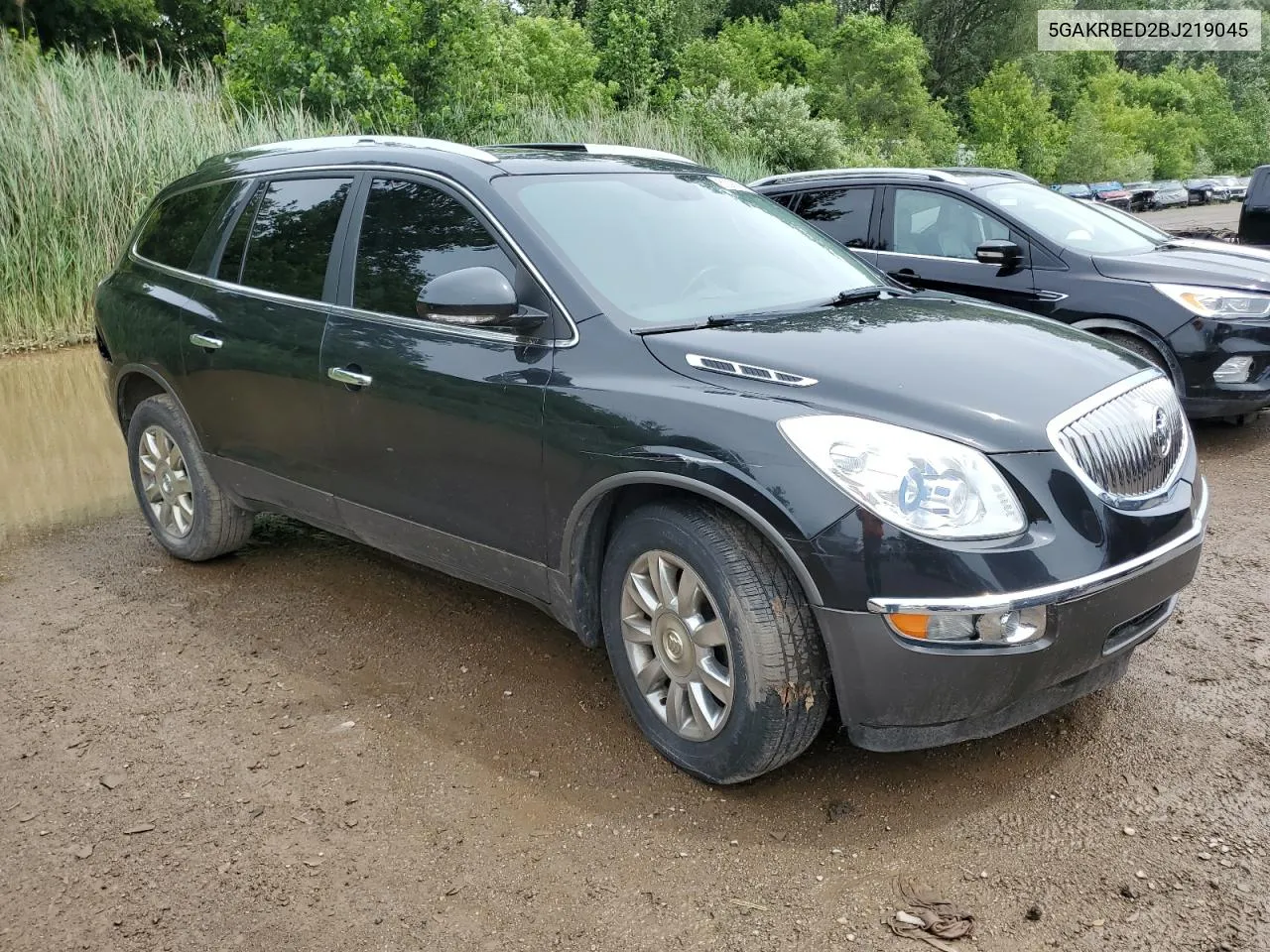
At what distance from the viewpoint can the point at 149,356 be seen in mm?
4996

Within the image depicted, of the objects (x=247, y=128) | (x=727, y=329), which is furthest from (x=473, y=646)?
(x=247, y=128)

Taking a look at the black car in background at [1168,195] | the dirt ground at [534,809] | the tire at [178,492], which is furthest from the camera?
the black car in background at [1168,195]

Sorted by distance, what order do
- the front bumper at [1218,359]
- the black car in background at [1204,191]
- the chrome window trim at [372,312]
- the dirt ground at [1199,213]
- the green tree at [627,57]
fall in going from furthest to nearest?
the black car in background at [1204,191] → the dirt ground at [1199,213] → the green tree at [627,57] → the front bumper at [1218,359] → the chrome window trim at [372,312]

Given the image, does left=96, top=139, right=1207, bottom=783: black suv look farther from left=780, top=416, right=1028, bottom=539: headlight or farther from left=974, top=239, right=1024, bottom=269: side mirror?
left=974, top=239, right=1024, bottom=269: side mirror

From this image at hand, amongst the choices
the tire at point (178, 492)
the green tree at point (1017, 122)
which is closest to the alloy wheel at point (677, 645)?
the tire at point (178, 492)

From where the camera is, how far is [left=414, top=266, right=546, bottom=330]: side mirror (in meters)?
3.28

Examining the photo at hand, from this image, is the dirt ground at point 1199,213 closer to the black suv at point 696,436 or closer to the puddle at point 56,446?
the puddle at point 56,446

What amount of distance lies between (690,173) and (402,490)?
1745 mm

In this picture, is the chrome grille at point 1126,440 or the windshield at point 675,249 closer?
the chrome grille at point 1126,440

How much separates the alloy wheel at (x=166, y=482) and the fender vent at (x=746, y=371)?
2938mm

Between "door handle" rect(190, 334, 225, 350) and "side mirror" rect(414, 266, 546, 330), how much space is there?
5.32ft

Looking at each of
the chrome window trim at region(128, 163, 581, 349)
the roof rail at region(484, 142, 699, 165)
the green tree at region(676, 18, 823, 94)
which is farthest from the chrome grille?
the green tree at region(676, 18, 823, 94)

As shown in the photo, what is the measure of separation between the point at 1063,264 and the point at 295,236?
4.99 m

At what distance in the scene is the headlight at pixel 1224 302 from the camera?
21.4 ft
